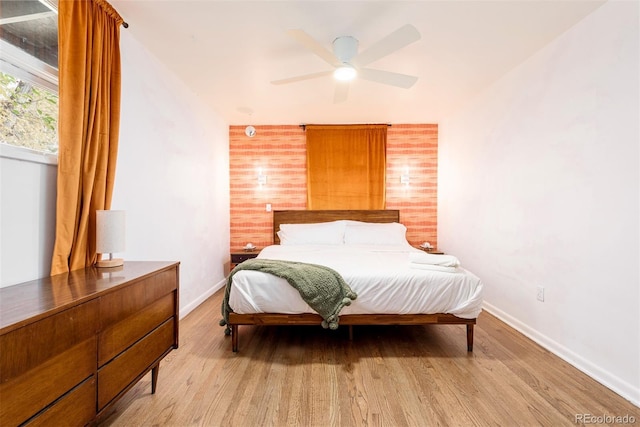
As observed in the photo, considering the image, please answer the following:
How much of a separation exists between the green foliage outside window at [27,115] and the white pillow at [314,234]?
262cm

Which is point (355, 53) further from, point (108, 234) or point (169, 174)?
point (108, 234)

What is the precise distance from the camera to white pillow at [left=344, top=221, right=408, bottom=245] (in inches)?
146

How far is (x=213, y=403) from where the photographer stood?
5.26 ft

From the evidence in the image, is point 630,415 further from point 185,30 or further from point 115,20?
point 115,20

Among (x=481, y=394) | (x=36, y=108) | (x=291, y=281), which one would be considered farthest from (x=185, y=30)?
(x=481, y=394)

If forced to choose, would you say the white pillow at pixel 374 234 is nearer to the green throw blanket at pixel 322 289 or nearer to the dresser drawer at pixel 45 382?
the green throw blanket at pixel 322 289

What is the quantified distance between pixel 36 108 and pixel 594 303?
11.8ft

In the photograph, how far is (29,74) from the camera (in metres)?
1.45

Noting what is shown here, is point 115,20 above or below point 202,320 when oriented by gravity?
above

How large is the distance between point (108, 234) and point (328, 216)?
9.88 ft

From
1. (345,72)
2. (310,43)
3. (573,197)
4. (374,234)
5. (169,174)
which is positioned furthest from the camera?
(374,234)

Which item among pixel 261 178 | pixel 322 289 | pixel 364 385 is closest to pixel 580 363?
pixel 364 385

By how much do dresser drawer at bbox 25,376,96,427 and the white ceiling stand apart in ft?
7.15

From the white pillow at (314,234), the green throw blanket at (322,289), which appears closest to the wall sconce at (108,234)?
the green throw blanket at (322,289)
